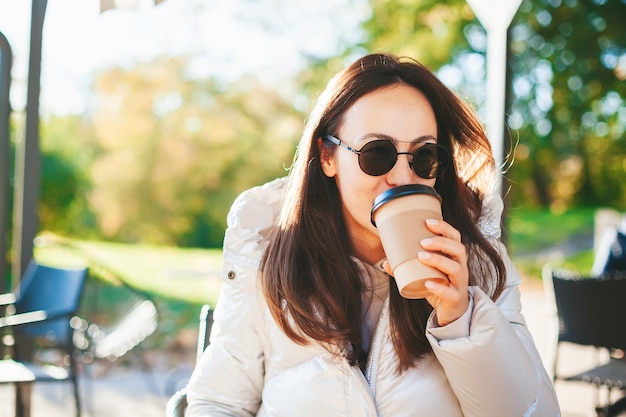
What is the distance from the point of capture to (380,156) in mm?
1353

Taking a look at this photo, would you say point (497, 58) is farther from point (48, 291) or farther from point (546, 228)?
point (546, 228)

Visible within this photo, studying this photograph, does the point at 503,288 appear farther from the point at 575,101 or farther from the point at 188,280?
the point at 575,101

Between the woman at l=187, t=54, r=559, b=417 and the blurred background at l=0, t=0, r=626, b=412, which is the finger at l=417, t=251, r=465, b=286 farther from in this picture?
the blurred background at l=0, t=0, r=626, b=412

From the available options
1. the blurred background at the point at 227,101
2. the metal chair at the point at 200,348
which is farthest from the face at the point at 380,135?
the blurred background at the point at 227,101

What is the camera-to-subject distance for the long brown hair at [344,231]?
141 centimetres

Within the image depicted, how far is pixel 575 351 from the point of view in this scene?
5.57 metres

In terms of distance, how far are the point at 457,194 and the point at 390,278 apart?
26 centimetres

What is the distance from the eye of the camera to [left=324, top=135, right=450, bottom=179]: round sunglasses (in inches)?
53.2

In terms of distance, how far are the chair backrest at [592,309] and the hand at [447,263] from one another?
1918mm

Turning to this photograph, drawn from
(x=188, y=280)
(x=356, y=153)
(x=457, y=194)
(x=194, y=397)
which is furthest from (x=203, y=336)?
(x=188, y=280)

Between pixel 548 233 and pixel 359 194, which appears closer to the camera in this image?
pixel 359 194

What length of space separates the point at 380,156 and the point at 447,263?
0.33m

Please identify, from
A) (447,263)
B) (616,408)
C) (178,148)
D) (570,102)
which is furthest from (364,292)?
(570,102)

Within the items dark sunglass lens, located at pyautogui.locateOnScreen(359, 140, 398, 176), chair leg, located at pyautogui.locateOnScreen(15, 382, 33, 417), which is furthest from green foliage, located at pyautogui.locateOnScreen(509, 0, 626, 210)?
dark sunglass lens, located at pyautogui.locateOnScreen(359, 140, 398, 176)
